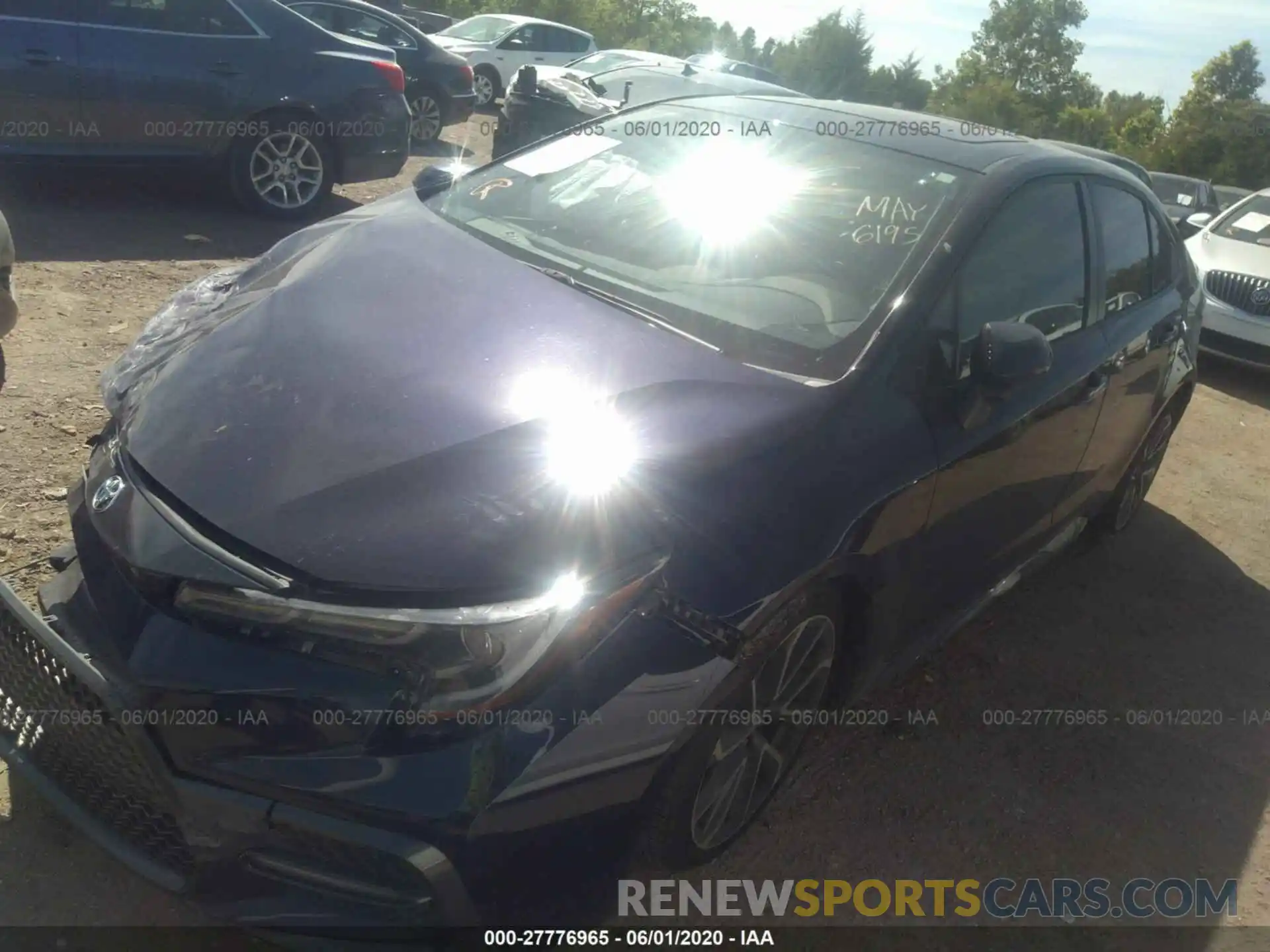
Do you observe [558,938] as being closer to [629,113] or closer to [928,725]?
[928,725]

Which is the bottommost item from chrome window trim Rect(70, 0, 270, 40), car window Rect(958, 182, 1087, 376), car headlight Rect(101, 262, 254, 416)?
car headlight Rect(101, 262, 254, 416)

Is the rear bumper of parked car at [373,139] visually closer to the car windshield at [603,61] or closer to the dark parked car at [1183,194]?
the car windshield at [603,61]

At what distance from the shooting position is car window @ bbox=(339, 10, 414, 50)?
1070 centimetres

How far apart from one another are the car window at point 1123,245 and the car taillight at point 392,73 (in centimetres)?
521

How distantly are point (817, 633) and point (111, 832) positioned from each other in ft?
4.99

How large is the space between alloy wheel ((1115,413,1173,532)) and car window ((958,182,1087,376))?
1.35 meters

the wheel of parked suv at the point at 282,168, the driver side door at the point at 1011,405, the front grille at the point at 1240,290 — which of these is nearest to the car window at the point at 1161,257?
the driver side door at the point at 1011,405

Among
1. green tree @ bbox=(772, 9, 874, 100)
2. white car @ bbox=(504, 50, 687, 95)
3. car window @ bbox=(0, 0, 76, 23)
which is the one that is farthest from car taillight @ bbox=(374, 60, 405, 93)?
green tree @ bbox=(772, 9, 874, 100)

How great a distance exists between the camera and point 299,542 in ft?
A: 6.18

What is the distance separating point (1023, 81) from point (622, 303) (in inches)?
2615

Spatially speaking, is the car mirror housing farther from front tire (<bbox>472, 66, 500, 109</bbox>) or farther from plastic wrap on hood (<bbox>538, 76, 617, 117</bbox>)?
front tire (<bbox>472, 66, 500, 109</bbox>)

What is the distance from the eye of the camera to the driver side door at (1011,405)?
8.75 ft

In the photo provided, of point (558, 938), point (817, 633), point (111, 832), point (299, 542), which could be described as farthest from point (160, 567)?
point (817, 633)

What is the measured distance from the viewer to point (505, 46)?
53.3ft
